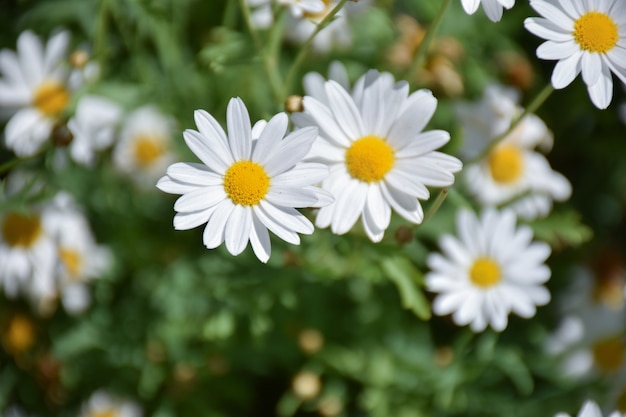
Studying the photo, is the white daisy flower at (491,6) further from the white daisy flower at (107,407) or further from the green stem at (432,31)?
the white daisy flower at (107,407)

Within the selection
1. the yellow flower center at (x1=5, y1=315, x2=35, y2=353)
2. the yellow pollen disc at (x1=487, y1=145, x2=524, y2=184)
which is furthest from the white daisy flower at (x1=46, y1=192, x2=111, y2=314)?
the yellow pollen disc at (x1=487, y1=145, x2=524, y2=184)

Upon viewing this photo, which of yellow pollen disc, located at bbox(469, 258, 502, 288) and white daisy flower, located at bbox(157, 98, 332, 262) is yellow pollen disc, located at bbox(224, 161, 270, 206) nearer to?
Answer: white daisy flower, located at bbox(157, 98, 332, 262)

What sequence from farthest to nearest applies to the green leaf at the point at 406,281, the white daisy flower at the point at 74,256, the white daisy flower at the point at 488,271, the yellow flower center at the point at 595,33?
the white daisy flower at the point at 74,256
the white daisy flower at the point at 488,271
the green leaf at the point at 406,281
the yellow flower center at the point at 595,33

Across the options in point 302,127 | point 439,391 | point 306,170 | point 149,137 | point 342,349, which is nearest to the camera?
point 306,170

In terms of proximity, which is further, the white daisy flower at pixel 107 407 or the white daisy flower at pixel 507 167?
the white daisy flower at pixel 107 407

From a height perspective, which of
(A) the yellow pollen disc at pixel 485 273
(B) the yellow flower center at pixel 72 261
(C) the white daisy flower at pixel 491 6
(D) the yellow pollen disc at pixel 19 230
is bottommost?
(B) the yellow flower center at pixel 72 261

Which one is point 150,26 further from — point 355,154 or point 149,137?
point 355,154

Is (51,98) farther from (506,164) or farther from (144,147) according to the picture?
(506,164)

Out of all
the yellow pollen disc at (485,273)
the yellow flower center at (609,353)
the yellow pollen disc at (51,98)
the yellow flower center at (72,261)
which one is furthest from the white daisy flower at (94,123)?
the yellow flower center at (609,353)

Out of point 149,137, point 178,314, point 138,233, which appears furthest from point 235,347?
point 149,137
